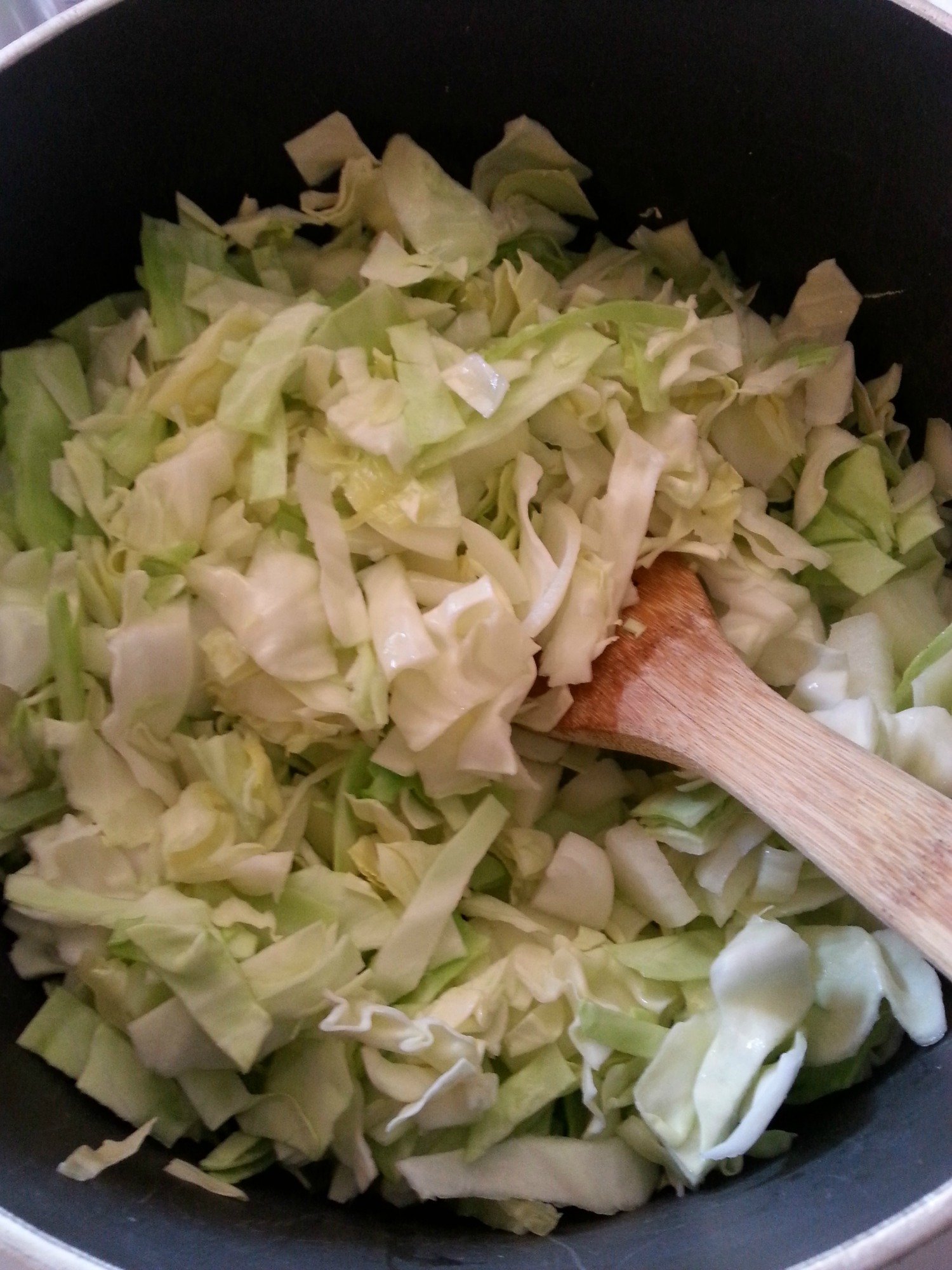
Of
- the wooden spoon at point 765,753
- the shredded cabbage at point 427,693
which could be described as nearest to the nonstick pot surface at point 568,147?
the shredded cabbage at point 427,693

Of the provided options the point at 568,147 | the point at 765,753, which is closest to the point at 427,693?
the point at 765,753

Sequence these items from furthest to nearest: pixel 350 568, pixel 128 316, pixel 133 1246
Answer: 1. pixel 128 316
2. pixel 350 568
3. pixel 133 1246

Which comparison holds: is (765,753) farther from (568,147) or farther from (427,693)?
(568,147)

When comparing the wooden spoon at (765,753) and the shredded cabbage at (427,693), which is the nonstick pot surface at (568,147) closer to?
the shredded cabbage at (427,693)

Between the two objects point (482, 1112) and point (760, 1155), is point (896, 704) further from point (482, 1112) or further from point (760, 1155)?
point (482, 1112)

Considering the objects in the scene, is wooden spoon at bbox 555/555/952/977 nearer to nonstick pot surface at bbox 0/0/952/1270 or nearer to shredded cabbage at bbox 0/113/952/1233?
shredded cabbage at bbox 0/113/952/1233

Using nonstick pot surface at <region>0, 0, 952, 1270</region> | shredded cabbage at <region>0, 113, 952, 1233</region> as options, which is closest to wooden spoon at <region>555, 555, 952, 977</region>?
shredded cabbage at <region>0, 113, 952, 1233</region>

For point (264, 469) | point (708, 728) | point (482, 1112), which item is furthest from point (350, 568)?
point (482, 1112)
